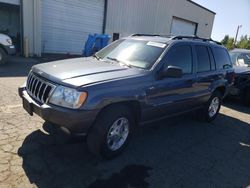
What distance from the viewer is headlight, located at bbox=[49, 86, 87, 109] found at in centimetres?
318

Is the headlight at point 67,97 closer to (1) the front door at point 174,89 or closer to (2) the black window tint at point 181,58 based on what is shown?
(1) the front door at point 174,89

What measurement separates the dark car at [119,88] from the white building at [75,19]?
10003mm

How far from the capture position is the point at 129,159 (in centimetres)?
386

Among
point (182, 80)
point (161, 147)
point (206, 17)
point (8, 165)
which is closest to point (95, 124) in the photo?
point (8, 165)

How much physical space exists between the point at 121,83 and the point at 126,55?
1.09 metres

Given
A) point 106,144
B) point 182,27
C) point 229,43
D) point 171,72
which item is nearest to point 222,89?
point 171,72

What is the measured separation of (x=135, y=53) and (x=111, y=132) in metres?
1.53

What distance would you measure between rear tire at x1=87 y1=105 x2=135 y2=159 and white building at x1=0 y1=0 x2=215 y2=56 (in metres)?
11.4

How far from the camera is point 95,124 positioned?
3.44m

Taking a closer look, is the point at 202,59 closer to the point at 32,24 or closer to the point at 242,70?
the point at 242,70

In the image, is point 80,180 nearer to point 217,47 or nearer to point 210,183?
point 210,183

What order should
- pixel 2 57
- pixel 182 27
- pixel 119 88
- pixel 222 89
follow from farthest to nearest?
pixel 182 27 < pixel 2 57 < pixel 222 89 < pixel 119 88

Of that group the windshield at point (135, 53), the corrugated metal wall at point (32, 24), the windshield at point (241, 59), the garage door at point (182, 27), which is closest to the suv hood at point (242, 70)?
the windshield at point (241, 59)

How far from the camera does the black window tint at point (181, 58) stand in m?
4.41
